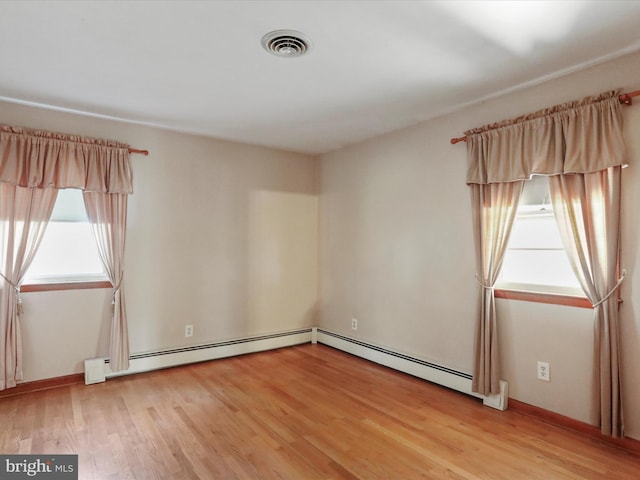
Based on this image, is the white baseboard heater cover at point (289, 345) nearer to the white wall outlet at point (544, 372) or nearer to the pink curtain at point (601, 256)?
the white wall outlet at point (544, 372)

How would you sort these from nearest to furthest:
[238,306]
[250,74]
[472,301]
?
[250,74], [472,301], [238,306]

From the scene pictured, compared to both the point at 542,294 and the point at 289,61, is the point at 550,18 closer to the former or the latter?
the point at 289,61

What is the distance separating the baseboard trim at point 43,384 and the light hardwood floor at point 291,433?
9 centimetres

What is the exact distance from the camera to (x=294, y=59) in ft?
7.89

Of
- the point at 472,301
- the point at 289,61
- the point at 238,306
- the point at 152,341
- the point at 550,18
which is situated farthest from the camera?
the point at 238,306

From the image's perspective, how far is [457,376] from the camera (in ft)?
10.5

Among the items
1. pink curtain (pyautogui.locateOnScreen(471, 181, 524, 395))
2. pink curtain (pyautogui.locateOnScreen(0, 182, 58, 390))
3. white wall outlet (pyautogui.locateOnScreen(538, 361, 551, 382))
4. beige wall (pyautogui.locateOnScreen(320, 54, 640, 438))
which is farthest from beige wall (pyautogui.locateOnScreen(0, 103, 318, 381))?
white wall outlet (pyautogui.locateOnScreen(538, 361, 551, 382))

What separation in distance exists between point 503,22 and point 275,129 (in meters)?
2.37

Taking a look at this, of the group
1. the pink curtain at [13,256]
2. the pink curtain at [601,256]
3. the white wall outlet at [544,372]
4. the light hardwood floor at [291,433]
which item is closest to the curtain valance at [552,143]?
the pink curtain at [601,256]

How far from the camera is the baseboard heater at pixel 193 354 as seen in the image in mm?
3365

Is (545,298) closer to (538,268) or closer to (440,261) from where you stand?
(538,268)

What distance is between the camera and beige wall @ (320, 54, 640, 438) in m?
2.38

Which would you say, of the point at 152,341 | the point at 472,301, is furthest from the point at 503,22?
the point at 152,341

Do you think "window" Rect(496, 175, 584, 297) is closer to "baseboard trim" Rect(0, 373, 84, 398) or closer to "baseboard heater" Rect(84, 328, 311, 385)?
"baseboard heater" Rect(84, 328, 311, 385)
